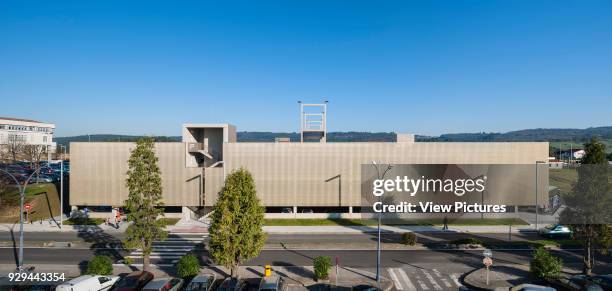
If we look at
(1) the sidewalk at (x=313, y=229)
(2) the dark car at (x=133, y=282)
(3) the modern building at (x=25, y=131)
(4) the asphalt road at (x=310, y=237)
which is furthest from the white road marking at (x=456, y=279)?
(3) the modern building at (x=25, y=131)

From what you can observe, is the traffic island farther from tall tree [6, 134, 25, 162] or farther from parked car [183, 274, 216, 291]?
tall tree [6, 134, 25, 162]

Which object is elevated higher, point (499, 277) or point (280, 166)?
point (280, 166)

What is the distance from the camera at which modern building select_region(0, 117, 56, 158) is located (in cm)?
10062

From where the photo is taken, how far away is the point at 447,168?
145 ft

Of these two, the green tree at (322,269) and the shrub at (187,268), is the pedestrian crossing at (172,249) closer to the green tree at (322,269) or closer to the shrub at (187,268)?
the shrub at (187,268)

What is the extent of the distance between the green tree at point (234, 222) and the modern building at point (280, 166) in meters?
22.7

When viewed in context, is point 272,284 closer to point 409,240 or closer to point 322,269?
point 322,269

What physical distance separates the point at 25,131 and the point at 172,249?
4239 inches

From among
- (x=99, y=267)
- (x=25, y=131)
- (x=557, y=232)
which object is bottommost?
(x=557, y=232)

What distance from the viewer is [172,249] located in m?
30.6

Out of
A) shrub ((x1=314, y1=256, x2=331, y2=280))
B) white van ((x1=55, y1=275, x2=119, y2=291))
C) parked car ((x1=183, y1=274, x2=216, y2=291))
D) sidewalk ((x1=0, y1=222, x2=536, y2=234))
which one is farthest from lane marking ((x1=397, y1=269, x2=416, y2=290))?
white van ((x1=55, y1=275, x2=119, y2=291))

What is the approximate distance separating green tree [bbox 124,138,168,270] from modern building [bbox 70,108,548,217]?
65.9 ft

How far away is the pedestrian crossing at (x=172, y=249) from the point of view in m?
28.2

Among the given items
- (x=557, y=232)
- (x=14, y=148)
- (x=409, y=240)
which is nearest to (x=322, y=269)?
(x=409, y=240)
